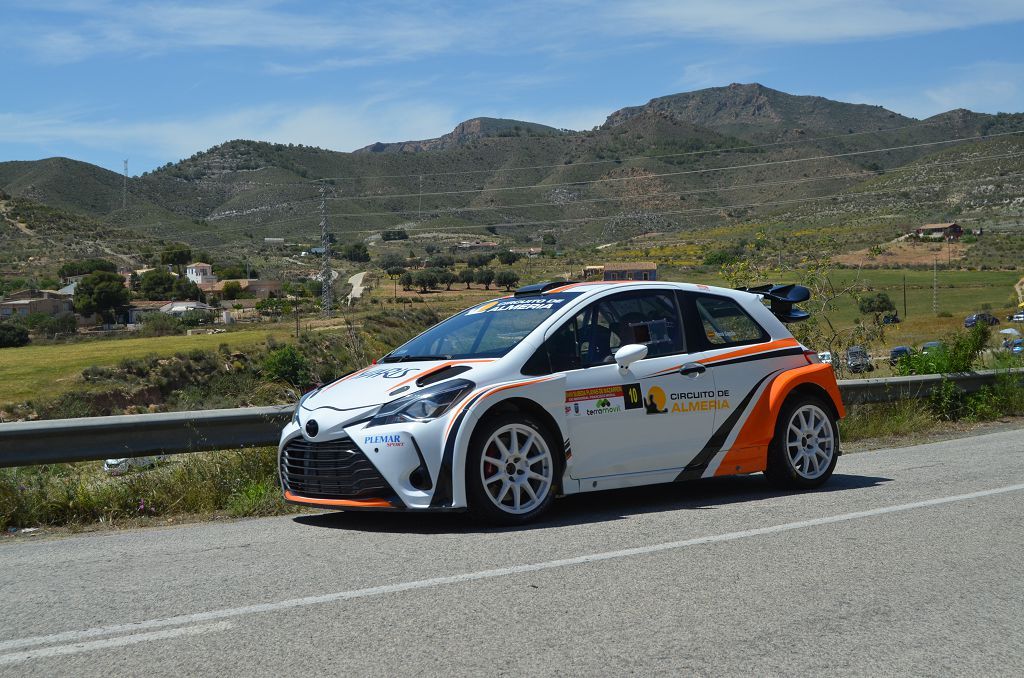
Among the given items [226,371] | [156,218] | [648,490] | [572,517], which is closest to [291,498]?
[572,517]

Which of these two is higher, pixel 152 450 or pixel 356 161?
pixel 356 161

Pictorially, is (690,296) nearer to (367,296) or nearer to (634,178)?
(367,296)

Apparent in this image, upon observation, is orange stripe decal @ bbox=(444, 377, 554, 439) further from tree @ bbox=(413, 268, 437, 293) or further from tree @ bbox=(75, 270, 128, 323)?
tree @ bbox=(75, 270, 128, 323)

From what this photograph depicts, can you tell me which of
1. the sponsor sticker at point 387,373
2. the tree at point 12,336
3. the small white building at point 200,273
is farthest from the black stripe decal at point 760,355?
the small white building at point 200,273

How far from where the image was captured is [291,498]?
719 cm

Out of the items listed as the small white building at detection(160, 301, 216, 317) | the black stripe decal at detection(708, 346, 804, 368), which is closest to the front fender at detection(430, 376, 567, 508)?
the black stripe decal at detection(708, 346, 804, 368)

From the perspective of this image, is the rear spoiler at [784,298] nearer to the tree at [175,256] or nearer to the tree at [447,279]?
the tree at [447,279]

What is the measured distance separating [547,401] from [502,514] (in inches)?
32.4

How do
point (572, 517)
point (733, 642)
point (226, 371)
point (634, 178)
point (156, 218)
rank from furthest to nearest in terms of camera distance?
1. point (634, 178)
2. point (156, 218)
3. point (226, 371)
4. point (572, 517)
5. point (733, 642)

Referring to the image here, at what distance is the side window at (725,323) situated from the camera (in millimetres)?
8242

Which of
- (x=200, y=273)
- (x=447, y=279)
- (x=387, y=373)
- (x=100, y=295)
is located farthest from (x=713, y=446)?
(x=200, y=273)

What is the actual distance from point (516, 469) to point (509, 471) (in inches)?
2.0

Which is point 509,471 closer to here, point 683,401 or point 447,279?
point 683,401

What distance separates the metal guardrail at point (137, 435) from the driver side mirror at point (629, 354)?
2842 mm
